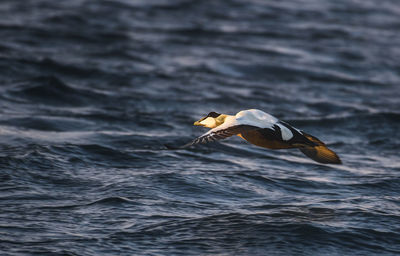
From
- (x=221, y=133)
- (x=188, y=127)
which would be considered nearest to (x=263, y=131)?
(x=221, y=133)

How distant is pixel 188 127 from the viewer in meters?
10.2

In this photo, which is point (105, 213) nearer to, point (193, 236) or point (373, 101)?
point (193, 236)

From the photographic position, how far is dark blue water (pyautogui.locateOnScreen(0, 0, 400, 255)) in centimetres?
579

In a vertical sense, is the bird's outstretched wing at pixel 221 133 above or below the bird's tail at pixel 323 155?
above

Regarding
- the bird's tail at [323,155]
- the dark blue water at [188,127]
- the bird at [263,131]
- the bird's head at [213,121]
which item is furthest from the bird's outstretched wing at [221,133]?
the bird's tail at [323,155]

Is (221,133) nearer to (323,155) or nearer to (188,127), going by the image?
(323,155)

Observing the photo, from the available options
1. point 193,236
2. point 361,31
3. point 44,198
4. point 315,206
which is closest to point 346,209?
point 315,206

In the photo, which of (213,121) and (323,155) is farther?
(213,121)

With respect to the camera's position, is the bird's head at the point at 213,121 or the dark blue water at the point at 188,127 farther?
the bird's head at the point at 213,121

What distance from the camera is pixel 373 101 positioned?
12797 mm

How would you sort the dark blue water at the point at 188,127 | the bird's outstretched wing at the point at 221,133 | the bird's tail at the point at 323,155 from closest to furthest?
1. the bird's outstretched wing at the point at 221,133
2. the dark blue water at the point at 188,127
3. the bird's tail at the point at 323,155

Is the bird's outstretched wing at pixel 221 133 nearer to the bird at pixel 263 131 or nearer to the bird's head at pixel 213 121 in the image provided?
the bird at pixel 263 131

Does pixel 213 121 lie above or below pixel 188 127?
above

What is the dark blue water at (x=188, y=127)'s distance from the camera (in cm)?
579
